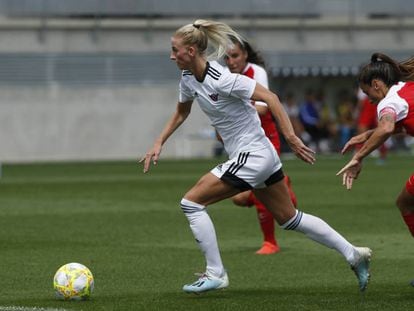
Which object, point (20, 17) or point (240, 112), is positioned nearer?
point (240, 112)

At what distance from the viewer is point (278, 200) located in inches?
386

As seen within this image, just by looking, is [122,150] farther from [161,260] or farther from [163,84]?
[161,260]

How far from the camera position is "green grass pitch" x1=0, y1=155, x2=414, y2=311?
959 cm

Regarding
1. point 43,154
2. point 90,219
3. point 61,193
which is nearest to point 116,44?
point 43,154

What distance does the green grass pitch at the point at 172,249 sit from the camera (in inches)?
377

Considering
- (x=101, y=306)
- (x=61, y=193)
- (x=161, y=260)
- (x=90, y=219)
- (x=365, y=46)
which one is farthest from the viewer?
(x=365, y=46)

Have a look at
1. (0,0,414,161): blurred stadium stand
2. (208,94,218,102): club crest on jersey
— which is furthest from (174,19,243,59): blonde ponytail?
(0,0,414,161): blurred stadium stand

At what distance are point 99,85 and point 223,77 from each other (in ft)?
108

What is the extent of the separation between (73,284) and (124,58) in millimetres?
33831

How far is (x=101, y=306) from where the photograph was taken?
9156 mm

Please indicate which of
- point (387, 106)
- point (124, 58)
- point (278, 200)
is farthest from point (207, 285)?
point (124, 58)

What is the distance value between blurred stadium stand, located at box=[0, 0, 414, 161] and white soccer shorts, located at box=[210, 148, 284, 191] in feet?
105

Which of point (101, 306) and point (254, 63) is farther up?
point (254, 63)

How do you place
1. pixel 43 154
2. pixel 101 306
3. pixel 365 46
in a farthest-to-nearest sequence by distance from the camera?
pixel 365 46 → pixel 43 154 → pixel 101 306
